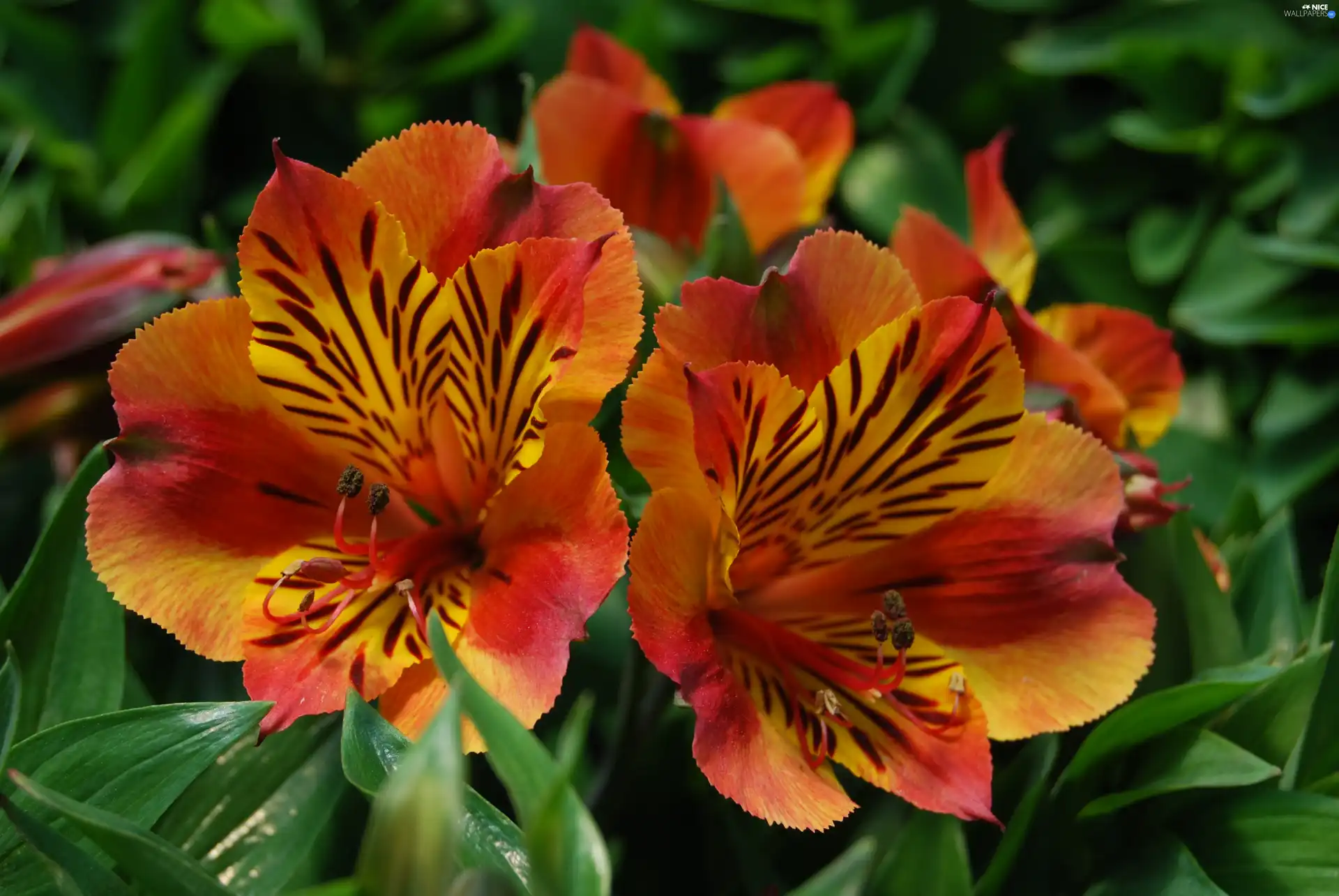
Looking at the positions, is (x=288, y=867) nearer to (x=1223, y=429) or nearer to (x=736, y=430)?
(x=736, y=430)

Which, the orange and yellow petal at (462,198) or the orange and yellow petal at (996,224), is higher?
the orange and yellow petal at (462,198)

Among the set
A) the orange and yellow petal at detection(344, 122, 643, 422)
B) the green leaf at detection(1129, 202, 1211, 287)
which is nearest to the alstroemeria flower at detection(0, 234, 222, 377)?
the orange and yellow petal at detection(344, 122, 643, 422)

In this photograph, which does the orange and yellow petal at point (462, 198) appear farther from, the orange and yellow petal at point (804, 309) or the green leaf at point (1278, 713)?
the green leaf at point (1278, 713)

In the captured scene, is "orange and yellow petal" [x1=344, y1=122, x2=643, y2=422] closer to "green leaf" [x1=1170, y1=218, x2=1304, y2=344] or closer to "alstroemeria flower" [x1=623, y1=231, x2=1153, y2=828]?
"alstroemeria flower" [x1=623, y1=231, x2=1153, y2=828]

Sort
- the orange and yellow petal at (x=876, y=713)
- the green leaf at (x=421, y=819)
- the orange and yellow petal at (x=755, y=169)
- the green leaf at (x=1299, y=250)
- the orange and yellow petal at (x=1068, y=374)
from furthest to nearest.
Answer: the green leaf at (x=1299, y=250) < the orange and yellow petal at (x=755, y=169) < the orange and yellow petal at (x=1068, y=374) < the orange and yellow petal at (x=876, y=713) < the green leaf at (x=421, y=819)

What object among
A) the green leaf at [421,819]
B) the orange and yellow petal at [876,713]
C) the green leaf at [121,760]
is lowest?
the orange and yellow petal at [876,713]

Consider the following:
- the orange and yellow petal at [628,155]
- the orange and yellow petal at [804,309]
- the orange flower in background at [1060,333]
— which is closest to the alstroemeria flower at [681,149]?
the orange and yellow petal at [628,155]
